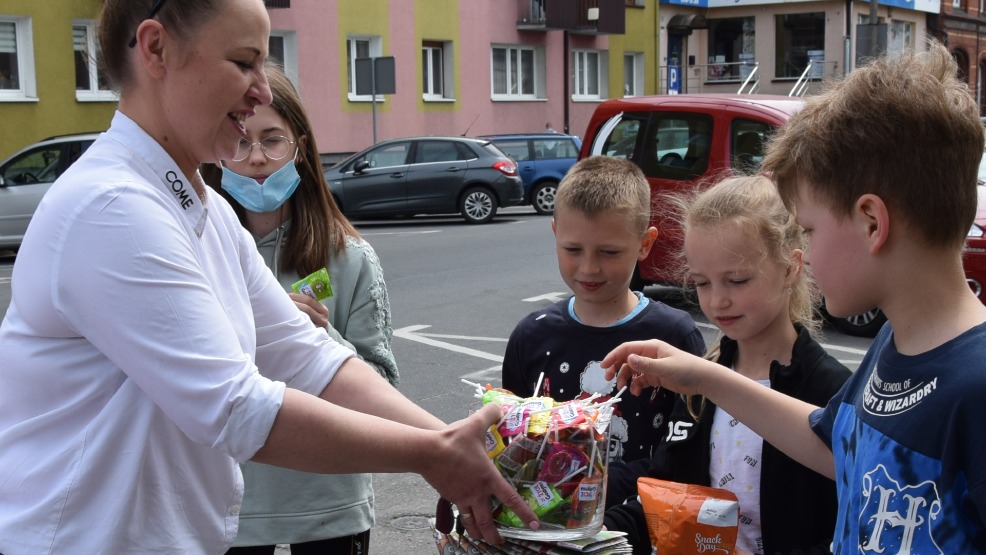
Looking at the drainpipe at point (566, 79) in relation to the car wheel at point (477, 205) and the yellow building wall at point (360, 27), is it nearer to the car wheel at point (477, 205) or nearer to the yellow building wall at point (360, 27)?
the yellow building wall at point (360, 27)

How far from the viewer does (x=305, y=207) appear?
3.17 metres

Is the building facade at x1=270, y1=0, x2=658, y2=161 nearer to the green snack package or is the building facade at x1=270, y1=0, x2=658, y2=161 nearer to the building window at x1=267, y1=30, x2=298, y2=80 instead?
the building window at x1=267, y1=30, x2=298, y2=80

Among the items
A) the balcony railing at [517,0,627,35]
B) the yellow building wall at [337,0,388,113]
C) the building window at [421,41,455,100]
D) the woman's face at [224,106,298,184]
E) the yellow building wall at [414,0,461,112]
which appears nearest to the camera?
the woman's face at [224,106,298,184]

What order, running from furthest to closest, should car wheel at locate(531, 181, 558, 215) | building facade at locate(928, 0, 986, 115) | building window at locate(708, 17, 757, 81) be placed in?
building facade at locate(928, 0, 986, 115) → building window at locate(708, 17, 757, 81) → car wheel at locate(531, 181, 558, 215)

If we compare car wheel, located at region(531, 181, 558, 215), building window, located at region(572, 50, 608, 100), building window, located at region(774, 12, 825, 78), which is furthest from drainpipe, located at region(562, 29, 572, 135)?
building window, located at region(774, 12, 825, 78)

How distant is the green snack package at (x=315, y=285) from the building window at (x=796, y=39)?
41.2 metres

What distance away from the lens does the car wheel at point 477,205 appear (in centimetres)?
1975

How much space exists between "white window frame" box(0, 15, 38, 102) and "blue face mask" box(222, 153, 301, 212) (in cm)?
1871

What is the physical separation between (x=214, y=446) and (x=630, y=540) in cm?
104

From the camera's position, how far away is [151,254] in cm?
185

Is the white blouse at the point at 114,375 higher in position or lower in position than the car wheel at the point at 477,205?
higher

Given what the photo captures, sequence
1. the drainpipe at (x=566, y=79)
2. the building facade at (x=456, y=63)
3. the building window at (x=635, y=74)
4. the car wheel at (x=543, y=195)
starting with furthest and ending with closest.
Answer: the building window at (x=635, y=74), the drainpipe at (x=566, y=79), the building facade at (x=456, y=63), the car wheel at (x=543, y=195)

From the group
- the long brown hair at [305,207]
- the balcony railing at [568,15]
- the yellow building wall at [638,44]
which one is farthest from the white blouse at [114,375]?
the yellow building wall at [638,44]

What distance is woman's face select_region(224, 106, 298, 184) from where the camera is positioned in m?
3.17
